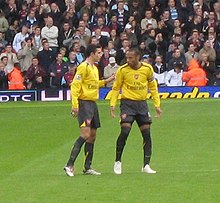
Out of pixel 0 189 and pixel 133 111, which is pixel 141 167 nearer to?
pixel 133 111

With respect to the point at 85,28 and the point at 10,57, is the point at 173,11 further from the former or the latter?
the point at 10,57

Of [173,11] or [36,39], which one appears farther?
[173,11]

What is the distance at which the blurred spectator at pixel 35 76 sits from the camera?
3322 centimetres

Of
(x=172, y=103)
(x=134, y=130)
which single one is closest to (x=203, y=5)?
(x=172, y=103)

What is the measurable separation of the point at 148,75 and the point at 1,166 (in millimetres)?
3833

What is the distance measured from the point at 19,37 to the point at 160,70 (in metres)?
6.07

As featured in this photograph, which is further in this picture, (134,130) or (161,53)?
(161,53)

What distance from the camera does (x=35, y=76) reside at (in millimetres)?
33281

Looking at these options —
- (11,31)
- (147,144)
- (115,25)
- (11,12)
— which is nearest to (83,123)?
(147,144)

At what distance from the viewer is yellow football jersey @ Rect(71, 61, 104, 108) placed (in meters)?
15.3

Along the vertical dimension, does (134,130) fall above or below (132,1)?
below

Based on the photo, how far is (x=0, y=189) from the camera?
559 inches

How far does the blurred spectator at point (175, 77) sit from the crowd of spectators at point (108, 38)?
0.12ft

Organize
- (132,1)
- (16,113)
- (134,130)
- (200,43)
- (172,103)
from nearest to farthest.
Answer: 1. (134,130)
2. (16,113)
3. (172,103)
4. (200,43)
5. (132,1)
